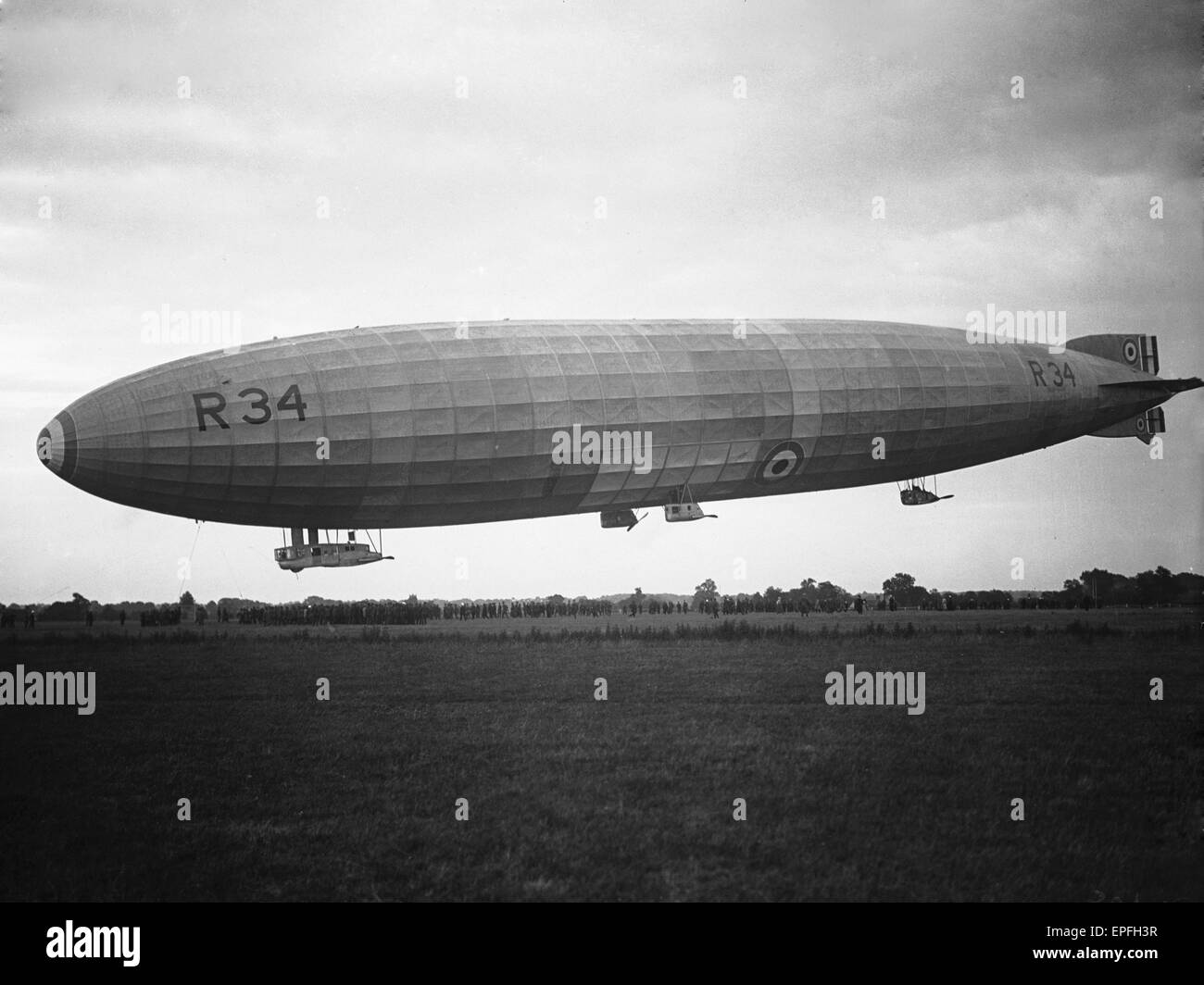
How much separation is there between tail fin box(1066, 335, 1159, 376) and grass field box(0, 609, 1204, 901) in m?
19.7

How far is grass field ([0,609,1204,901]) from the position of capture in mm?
11289

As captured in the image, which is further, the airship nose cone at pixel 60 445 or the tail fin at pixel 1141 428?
the tail fin at pixel 1141 428

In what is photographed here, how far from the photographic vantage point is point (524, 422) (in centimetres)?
2466

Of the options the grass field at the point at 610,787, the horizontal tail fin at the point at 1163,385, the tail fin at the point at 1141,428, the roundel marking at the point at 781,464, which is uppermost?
the horizontal tail fin at the point at 1163,385

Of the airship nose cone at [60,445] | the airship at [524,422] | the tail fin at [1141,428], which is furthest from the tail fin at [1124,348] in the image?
the airship nose cone at [60,445]

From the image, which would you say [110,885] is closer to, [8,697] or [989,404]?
[8,697]

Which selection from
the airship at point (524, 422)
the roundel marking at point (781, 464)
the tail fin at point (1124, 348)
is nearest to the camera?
the airship at point (524, 422)

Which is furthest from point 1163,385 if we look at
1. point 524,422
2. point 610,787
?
point 610,787

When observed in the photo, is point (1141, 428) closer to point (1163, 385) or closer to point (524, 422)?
point (1163, 385)

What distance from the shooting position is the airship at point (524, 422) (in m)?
22.2

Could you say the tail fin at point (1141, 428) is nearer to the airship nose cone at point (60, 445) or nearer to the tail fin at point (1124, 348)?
the tail fin at point (1124, 348)

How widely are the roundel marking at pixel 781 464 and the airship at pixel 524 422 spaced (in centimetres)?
7

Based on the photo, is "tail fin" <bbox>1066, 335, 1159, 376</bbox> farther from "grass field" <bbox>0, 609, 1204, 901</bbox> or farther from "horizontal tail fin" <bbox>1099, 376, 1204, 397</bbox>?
"grass field" <bbox>0, 609, 1204, 901</bbox>

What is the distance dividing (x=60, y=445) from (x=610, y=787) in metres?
15.7
